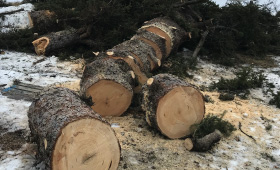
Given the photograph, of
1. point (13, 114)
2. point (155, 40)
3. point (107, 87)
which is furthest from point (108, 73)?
point (155, 40)

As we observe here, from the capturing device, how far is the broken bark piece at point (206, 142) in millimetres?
3541

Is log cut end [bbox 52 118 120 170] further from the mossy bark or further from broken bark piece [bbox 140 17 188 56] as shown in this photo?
broken bark piece [bbox 140 17 188 56]

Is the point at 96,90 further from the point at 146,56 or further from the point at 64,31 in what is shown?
the point at 64,31

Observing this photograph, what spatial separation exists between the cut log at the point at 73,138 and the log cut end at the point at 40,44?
14.2 ft

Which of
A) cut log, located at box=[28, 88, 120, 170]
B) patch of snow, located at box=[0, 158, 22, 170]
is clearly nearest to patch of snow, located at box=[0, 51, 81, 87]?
patch of snow, located at box=[0, 158, 22, 170]

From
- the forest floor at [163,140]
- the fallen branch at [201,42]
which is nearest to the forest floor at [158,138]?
the forest floor at [163,140]

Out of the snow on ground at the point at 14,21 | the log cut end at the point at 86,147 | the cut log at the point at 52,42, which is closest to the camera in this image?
the log cut end at the point at 86,147

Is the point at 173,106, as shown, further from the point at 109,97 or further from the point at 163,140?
the point at 109,97

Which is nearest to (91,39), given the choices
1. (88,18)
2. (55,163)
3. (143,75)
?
(88,18)

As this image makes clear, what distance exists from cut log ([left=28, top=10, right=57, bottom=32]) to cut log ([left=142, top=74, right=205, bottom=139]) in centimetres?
501

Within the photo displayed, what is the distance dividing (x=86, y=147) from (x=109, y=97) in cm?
155

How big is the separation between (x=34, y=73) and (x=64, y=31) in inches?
76.9

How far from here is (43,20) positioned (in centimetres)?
777

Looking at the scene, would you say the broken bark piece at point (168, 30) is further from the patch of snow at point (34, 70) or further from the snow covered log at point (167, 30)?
the patch of snow at point (34, 70)
